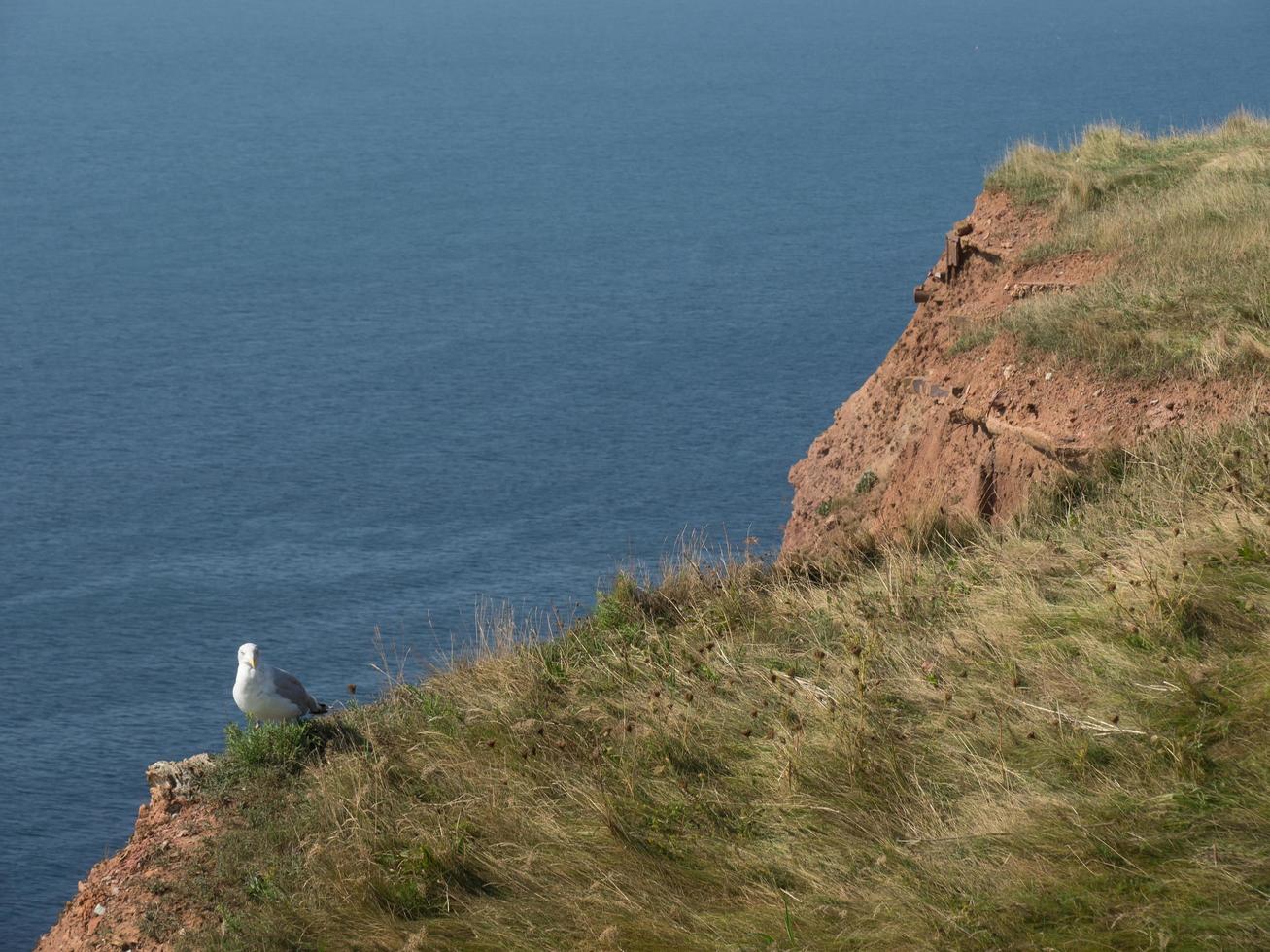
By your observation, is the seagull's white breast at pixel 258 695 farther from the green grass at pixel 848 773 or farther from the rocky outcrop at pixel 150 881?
the rocky outcrop at pixel 150 881

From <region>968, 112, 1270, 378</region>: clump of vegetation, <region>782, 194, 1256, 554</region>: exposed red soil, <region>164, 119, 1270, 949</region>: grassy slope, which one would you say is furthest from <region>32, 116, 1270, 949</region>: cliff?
<region>968, 112, 1270, 378</region>: clump of vegetation

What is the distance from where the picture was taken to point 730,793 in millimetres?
7164

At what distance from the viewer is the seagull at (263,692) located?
9305 mm

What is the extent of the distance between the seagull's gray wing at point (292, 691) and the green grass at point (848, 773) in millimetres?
282

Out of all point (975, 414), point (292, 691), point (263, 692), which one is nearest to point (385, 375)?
point (975, 414)

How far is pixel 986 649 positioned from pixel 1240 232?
9321 millimetres

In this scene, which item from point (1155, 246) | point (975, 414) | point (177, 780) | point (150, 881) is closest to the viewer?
point (150, 881)

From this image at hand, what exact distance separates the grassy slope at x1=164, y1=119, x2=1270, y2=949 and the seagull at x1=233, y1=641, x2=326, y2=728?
19cm

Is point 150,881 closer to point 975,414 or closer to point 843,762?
point 843,762

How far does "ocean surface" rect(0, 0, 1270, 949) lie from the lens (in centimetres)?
6762

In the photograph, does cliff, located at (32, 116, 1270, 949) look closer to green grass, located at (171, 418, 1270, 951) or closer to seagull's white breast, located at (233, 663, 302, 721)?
green grass, located at (171, 418, 1270, 951)

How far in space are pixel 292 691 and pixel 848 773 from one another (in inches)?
167

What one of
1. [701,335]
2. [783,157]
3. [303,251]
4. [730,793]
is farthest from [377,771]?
[783,157]

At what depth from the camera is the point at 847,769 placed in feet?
22.4
